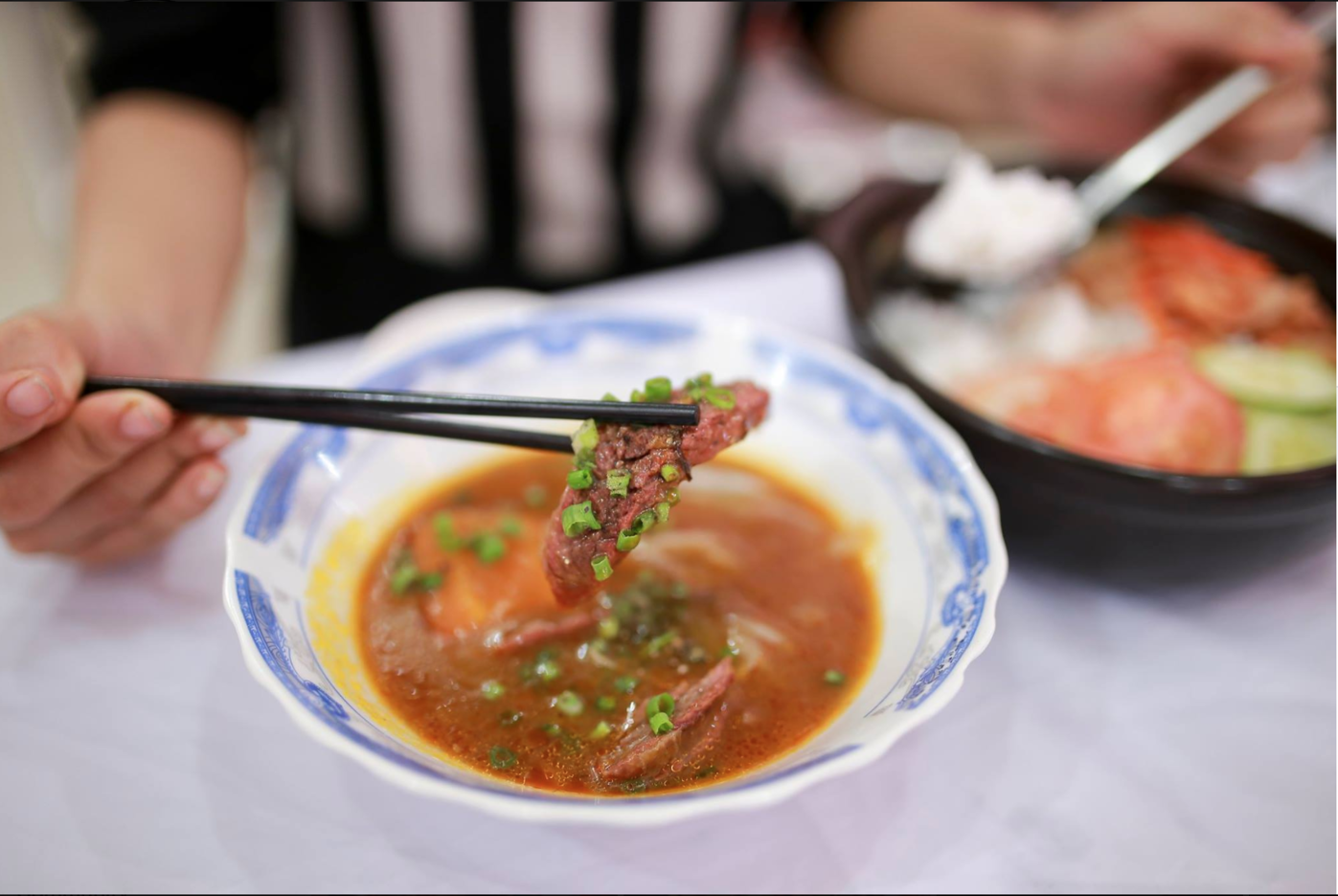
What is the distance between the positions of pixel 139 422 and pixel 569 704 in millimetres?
732

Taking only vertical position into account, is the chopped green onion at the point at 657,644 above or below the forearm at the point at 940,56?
below

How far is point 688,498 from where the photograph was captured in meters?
1.63

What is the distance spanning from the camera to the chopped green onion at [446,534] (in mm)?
1468

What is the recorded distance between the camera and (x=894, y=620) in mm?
1342

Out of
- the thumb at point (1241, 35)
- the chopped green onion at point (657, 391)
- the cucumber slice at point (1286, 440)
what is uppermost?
the thumb at point (1241, 35)

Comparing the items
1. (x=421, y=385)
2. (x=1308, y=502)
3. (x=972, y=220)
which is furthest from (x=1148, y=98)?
(x=421, y=385)

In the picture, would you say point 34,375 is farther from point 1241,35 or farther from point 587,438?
point 1241,35

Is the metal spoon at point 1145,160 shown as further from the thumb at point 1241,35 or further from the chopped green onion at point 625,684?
the chopped green onion at point 625,684

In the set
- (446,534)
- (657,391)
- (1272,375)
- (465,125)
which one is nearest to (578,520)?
(657,391)

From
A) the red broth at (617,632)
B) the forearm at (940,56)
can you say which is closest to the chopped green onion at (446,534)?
the red broth at (617,632)

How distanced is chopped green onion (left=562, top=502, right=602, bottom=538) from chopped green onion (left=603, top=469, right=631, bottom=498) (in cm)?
4

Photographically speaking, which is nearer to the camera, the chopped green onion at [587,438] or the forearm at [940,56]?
the chopped green onion at [587,438]

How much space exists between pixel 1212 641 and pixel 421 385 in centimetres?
150

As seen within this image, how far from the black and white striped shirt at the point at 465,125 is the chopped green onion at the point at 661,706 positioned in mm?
1795
